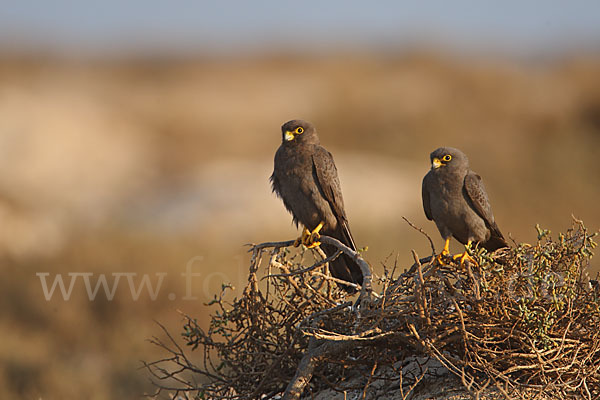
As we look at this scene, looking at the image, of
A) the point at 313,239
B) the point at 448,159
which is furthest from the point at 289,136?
the point at 448,159

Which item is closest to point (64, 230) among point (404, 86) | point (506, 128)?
point (506, 128)

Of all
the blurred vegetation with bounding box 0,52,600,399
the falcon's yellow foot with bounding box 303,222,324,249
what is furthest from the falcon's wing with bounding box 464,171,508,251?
the falcon's yellow foot with bounding box 303,222,324,249

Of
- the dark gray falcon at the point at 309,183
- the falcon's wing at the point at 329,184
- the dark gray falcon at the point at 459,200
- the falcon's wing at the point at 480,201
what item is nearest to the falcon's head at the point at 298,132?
the dark gray falcon at the point at 309,183

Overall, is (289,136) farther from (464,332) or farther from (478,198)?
(464,332)

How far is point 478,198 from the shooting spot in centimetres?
517

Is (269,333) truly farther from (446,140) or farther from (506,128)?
(506,128)

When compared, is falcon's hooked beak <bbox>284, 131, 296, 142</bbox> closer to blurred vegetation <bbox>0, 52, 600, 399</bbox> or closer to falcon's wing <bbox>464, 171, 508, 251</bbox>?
blurred vegetation <bbox>0, 52, 600, 399</bbox>

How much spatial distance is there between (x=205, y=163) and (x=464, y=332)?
25525 mm

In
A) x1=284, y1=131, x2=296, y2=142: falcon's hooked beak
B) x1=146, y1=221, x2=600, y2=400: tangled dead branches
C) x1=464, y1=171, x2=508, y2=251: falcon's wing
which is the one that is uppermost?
x1=284, y1=131, x2=296, y2=142: falcon's hooked beak

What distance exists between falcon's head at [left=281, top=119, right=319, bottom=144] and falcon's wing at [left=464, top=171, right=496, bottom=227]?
143 cm

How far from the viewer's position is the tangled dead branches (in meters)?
3.79

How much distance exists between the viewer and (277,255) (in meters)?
4.86

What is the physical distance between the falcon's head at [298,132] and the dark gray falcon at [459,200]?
3.89ft

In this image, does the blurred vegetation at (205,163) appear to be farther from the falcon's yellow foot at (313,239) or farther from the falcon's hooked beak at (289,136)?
the falcon's hooked beak at (289,136)
